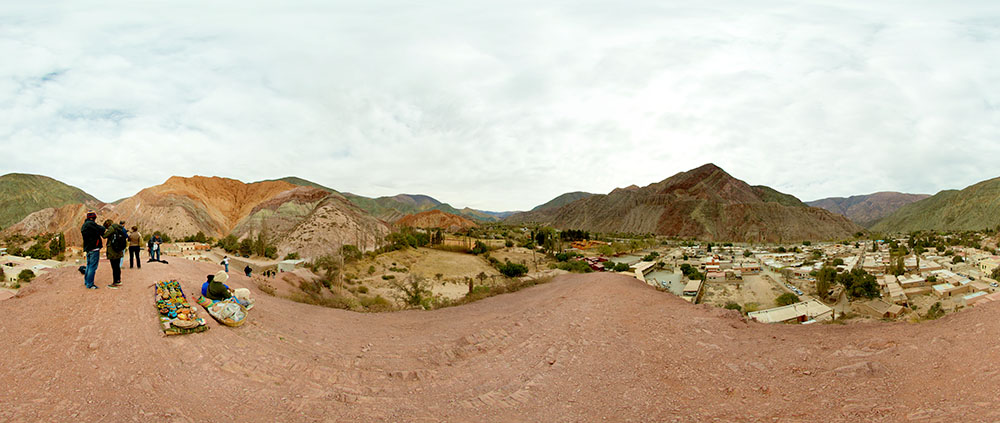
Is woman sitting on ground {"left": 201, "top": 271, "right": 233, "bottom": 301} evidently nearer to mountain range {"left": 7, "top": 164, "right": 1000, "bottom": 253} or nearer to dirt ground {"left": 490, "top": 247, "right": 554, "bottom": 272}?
mountain range {"left": 7, "top": 164, "right": 1000, "bottom": 253}

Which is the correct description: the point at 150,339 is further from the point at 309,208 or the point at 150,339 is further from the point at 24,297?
the point at 309,208

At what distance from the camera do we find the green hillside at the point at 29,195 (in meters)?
90.7

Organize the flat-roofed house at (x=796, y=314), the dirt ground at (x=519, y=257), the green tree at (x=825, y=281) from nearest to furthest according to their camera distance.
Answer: the flat-roofed house at (x=796, y=314)
the green tree at (x=825, y=281)
the dirt ground at (x=519, y=257)

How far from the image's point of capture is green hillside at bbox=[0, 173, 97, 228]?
298 feet

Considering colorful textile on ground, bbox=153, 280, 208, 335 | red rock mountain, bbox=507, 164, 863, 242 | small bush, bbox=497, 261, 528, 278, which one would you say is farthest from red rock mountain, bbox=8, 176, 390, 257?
red rock mountain, bbox=507, 164, 863, 242

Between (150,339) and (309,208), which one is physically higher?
(309,208)

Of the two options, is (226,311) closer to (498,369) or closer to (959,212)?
(498,369)

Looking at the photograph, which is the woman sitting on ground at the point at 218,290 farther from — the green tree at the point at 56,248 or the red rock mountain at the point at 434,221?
the red rock mountain at the point at 434,221

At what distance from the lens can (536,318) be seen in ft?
30.2

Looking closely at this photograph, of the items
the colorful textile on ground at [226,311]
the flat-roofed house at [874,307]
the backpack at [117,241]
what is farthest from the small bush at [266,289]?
the flat-roofed house at [874,307]

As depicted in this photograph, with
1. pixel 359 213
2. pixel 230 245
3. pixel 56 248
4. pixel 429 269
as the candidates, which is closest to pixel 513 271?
pixel 429 269

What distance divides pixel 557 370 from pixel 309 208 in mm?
63046

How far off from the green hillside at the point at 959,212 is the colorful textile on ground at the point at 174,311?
12128 centimetres

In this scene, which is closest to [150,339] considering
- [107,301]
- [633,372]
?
[107,301]
